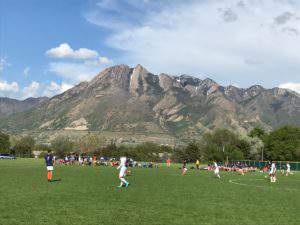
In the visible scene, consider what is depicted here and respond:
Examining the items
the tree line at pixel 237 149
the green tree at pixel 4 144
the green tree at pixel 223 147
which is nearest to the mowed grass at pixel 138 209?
the tree line at pixel 237 149

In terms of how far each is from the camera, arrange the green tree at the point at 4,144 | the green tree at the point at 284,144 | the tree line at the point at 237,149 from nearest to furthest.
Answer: the green tree at the point at 284,144 < the tree line at the point at 237,149 < the green tree at the point at 4,144

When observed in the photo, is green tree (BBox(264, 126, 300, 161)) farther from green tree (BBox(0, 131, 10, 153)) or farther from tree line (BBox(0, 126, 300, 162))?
green tree (BBox(0, 131, 10, 153))

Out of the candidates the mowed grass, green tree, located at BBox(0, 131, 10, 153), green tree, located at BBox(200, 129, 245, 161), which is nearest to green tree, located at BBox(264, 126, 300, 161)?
green tree, located at BBox(200, 129, 245, 161)

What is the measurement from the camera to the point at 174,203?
2077cm

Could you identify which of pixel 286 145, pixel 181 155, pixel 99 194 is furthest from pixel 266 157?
pixel 99 194

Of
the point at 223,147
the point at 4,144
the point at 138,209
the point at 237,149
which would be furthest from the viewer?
the point at 4,144

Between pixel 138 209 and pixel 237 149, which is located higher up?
pixel 237 149

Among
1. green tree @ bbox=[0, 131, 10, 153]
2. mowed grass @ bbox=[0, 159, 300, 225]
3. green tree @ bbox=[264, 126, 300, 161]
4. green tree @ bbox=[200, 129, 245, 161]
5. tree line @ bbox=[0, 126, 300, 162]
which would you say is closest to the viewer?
mowed grass @ bbox=[0, 159, 300, 225]

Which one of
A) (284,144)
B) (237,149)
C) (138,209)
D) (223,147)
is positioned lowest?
(138,209)

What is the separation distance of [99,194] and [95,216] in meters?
7.99

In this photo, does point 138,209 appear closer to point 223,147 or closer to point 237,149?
point 237,149

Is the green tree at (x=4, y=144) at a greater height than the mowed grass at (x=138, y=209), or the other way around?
the green tree at (x=4, y=144)

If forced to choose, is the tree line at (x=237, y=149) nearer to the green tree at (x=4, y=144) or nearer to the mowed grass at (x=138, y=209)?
the green tree at (x=4, y=144)

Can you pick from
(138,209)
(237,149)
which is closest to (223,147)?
(237,149)
